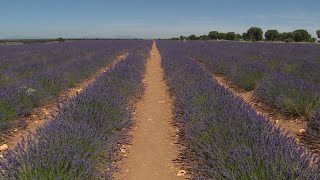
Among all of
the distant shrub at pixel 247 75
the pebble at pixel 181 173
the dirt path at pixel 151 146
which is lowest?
the dirt path at pixel 151 146

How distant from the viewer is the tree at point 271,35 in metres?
73.1

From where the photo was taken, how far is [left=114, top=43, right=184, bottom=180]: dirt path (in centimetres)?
387

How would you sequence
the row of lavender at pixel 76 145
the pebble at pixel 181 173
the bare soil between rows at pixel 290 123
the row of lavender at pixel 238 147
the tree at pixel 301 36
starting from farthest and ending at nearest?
the tree at pixel 301 36 < the bare soil between rows at pixel 290 123 < the pebble at pixel 181 173 < the row of lavender at pixel 76 145 < the row of lavender at pixel 238 147

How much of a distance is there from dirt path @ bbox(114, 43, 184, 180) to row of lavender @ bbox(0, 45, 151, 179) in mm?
233

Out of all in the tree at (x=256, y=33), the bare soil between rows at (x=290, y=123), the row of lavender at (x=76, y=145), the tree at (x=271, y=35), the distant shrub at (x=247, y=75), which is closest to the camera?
the row of lavender at (x=76, y=145)

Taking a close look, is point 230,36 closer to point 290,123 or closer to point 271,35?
point 271,35

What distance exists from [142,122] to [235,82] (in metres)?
4.54

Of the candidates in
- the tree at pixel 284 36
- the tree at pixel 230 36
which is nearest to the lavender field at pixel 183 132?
the tree at pixel 284 36

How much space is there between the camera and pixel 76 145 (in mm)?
3412

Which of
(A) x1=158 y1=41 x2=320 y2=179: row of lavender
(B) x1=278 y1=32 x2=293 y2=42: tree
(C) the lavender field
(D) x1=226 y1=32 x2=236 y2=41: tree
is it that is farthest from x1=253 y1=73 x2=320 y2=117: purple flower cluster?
(D) x1=226 y1=32 x2=236 y2=41: tree

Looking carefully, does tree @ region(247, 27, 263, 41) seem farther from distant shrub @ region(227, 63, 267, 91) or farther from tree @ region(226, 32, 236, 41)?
distant shrub @ region(227, 63, 267, 91)

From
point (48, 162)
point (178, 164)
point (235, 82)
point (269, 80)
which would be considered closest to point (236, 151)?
point (178, 164)

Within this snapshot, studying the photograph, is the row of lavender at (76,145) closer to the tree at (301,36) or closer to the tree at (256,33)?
the tree at (301,36)

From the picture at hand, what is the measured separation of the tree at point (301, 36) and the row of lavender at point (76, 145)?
2515 inches
